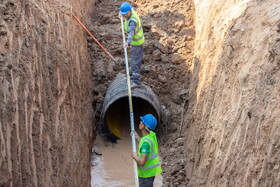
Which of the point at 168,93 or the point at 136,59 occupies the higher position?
the point at 136,59

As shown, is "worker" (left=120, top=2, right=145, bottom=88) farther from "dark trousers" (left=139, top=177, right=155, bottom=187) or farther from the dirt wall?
"dark trousers" (left=139, top=177, right=155, bottom=187)

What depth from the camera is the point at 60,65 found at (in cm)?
649

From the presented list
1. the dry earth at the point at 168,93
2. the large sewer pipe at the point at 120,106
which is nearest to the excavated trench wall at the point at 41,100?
the dry earth at the point at 168,93

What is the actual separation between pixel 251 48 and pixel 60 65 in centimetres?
314

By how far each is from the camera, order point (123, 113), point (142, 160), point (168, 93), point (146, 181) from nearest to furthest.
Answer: point (142, 160) → point (146, 181) → point (168, 93) → point (123, 113)

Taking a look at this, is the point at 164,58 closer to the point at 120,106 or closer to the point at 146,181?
the point at 120,106

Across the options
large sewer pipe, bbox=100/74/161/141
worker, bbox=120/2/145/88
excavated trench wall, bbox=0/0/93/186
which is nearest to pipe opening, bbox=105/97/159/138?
large sewer pipe, bbox=100/74/161/141

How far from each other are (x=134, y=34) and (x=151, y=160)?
10.9ft

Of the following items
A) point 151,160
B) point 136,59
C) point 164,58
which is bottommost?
point 151,160

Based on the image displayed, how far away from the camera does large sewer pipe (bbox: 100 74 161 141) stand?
7.86 meters

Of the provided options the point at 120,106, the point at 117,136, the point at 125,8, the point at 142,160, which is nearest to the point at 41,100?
the point at 142,160

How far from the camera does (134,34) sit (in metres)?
7.93

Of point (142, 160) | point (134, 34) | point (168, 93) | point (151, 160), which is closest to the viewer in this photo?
point (142, 160)

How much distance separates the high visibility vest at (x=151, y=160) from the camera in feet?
17.4
